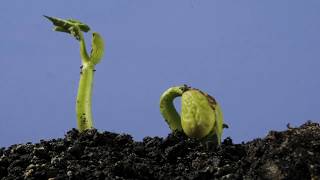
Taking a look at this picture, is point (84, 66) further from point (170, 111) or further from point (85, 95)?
point (170, 111)

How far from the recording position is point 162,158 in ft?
6.38

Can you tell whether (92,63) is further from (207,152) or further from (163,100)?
(207,152)

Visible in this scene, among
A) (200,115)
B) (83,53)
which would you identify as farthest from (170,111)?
(83,53)

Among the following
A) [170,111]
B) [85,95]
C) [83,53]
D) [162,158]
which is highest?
[83,53]

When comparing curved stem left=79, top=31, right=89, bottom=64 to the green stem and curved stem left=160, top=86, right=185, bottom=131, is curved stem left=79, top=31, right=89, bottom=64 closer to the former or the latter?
the green stem

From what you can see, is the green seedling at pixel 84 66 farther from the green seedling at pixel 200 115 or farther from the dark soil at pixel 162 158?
the green seedling at pixel 200 115

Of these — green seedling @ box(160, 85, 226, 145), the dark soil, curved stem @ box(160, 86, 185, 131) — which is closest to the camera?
A: the dark soil

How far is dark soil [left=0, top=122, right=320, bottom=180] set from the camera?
5.16 ft

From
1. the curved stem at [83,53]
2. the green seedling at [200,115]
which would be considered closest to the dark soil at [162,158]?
the green seedling at [200,115]

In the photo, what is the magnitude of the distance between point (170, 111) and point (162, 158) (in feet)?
0.87

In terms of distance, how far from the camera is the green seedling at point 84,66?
7.36 feet

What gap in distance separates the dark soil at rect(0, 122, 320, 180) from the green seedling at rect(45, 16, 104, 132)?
0.20 feet

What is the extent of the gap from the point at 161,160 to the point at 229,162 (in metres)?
0.22

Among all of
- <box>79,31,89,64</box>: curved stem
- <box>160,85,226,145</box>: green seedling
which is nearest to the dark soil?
<box>160,85,226,145</box>: green seedling
